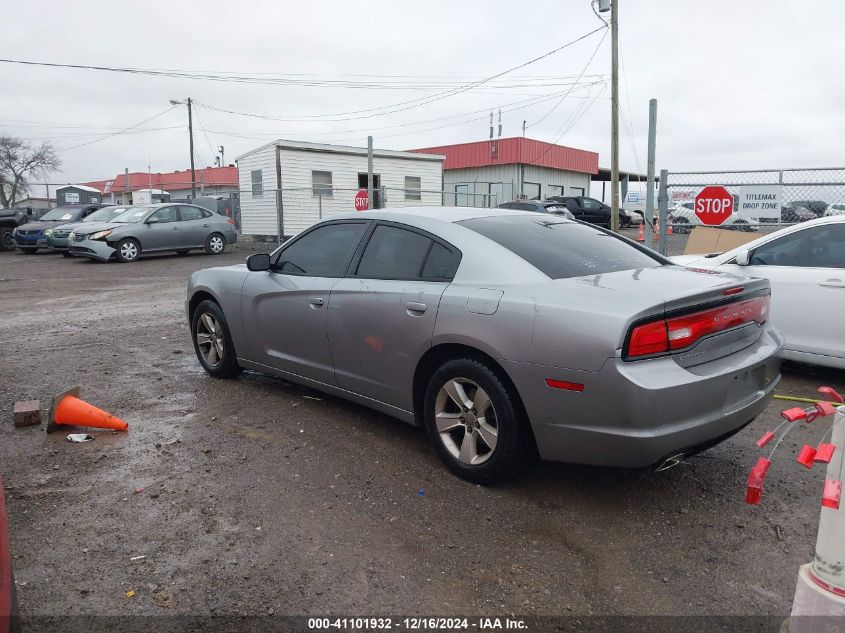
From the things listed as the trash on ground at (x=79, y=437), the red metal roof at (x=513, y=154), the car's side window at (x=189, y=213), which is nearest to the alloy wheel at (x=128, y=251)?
the car's side window at (x=189, y=213)

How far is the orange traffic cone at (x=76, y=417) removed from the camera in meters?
4.48

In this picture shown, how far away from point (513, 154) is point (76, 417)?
32.0 metres

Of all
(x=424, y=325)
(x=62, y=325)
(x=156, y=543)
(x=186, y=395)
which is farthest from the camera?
(x=62, y=325)

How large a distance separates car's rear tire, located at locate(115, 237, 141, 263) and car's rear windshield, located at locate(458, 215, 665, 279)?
15.0 meters

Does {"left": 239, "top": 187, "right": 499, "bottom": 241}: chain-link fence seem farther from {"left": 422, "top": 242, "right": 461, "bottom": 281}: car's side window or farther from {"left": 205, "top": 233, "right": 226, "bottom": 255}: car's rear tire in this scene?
{"left": 422, "top": 242, "right": 461, "bottom": 281}: car's side window

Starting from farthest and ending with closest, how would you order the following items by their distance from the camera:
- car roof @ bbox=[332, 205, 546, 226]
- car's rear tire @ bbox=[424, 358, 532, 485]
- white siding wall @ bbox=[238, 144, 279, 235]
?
1. white siding wall @ bbox=[238, 144, 279, 235]
2. car roof @ bbox=[332, 205, 546, 226]
3. car's rear tire @ bbox=[424, 358, 532, 485]

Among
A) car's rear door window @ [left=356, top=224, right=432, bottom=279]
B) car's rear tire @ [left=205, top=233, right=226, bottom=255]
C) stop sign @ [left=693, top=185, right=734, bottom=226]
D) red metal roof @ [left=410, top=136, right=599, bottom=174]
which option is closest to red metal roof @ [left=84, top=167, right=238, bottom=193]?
red metal roof @ [left=410, top=136, right=599, bottom=174]

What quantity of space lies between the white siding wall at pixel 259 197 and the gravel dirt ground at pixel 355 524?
18.2 m

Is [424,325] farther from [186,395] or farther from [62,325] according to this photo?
[62,325]

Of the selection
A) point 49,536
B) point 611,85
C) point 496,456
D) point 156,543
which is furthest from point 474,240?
point 611,85

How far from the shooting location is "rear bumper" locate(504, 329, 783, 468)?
292 centimetres

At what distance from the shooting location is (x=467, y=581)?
2742 millimetres

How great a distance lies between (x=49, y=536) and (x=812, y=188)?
10.1m

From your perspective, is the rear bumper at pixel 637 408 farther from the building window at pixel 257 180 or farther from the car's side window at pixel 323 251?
the building window at pixel 257 180
